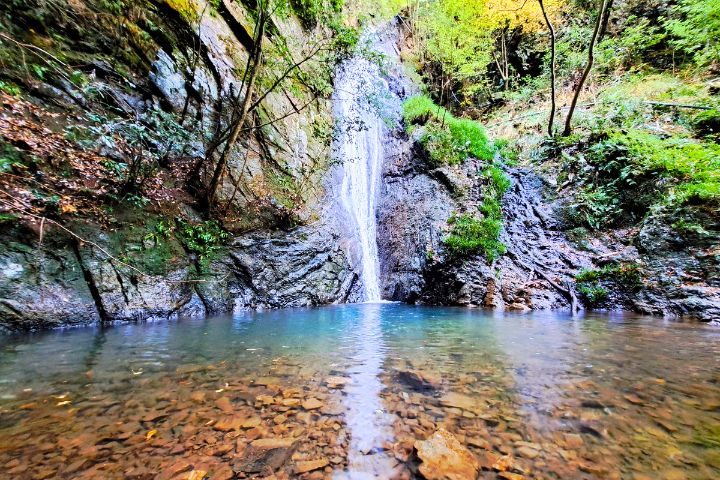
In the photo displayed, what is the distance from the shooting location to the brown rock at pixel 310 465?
4.08 ft

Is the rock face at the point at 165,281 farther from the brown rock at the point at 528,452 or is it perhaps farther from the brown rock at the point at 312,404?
the brown rock at the point at 528,452

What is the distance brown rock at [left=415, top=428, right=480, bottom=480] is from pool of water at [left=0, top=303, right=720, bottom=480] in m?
0.05

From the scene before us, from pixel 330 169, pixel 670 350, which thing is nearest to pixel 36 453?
pixel 670 350

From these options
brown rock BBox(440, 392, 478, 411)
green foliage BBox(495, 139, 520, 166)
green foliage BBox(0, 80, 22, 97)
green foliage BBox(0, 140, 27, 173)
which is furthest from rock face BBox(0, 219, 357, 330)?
green foliage BBox(495, 139, 520, 166)

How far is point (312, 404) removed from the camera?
186cm

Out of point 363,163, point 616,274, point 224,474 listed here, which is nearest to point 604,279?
point 616,274

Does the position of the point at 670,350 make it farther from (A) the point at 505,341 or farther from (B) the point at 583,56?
(B) the point at 583,56

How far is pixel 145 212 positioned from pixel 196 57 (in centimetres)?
425

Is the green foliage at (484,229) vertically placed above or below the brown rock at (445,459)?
above

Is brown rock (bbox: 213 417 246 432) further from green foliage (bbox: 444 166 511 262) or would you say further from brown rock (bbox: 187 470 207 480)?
green foliage (bbox: 444 166 511 262)

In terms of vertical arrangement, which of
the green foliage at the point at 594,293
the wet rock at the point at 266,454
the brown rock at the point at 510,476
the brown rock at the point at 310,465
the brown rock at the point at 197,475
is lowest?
the brown rock at the point at 310,465

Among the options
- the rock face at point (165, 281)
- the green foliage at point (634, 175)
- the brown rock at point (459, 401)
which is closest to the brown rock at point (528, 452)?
the brown rock at point (459, 401)

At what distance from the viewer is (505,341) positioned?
3496 millimetres

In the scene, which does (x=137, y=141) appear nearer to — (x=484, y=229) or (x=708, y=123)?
(x=484, y=229)
